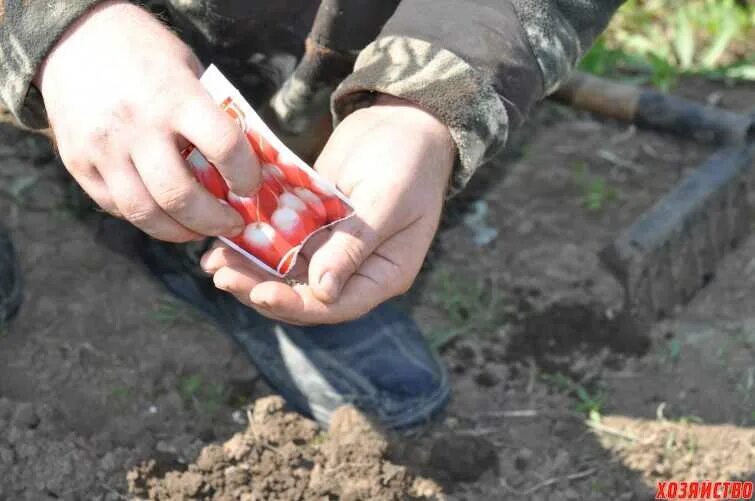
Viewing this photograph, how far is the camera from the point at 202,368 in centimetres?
190

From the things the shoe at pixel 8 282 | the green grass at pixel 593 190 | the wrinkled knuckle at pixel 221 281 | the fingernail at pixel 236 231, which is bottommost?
the green grass at pixel 593 190

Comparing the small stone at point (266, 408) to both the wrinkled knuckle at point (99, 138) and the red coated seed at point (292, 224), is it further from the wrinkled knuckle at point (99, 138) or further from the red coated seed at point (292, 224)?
the wrinkled knuckle at point (99, 138)

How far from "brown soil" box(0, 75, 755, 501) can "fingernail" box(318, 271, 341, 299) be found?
1.60 ft

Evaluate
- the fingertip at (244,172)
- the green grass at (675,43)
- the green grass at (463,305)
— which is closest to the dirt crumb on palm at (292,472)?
the green grass at (463,305)

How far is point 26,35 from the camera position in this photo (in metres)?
1.35

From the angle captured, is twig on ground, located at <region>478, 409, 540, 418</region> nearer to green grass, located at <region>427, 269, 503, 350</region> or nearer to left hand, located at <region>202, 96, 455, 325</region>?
green grass, located at <region>427, 269, 503, 350</region>

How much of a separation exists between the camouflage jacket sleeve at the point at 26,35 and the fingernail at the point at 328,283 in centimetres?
46

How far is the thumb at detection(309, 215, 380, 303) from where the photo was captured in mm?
1235

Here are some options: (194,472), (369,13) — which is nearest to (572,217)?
(369,13)

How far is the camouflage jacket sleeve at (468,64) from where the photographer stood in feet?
4.48

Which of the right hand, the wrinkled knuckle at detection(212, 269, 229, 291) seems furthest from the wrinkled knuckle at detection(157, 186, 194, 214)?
the wrinkled knuckle at detection(212, 269, 229, 291)

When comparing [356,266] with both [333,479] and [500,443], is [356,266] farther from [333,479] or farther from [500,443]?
[500,443]

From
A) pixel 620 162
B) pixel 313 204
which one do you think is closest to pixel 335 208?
pixel 313 204

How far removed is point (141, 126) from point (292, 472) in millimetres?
656
